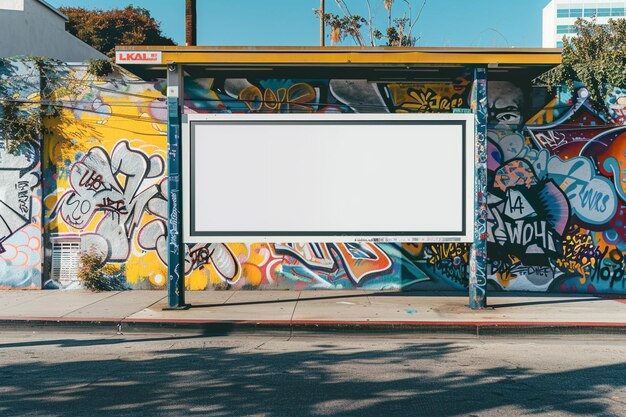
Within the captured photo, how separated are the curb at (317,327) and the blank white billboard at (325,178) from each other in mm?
1524

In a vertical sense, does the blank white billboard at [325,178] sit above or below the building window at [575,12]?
below

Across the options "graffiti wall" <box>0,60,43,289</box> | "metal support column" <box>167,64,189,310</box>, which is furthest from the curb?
"graffiti wall" <box>0,60,43,289</box>

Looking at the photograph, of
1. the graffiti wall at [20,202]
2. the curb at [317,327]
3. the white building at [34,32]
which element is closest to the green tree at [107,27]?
the white building at [34,32]

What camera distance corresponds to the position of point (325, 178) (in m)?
10.0

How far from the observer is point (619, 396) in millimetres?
5855

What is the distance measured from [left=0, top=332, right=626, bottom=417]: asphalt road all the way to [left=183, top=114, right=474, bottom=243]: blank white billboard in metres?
1.95

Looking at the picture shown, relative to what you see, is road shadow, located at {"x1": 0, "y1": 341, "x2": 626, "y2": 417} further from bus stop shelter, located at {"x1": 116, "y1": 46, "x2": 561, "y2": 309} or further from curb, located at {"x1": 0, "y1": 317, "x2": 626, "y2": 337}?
bus stop shelter, located at {"x1": 116, "y1": 46, "x2": 561, "y2": 309}

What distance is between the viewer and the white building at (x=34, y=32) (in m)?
17.1

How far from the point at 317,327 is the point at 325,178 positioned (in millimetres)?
2511

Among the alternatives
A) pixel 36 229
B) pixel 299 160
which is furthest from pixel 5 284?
pixel 299 160

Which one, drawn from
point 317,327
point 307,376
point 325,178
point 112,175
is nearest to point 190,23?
point 112,175

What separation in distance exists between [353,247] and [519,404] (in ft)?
20.8

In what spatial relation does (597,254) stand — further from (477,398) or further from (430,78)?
(477,398)

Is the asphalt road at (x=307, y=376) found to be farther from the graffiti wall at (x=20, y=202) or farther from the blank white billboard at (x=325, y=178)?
the graffiti wall at (x=20, y=202)
